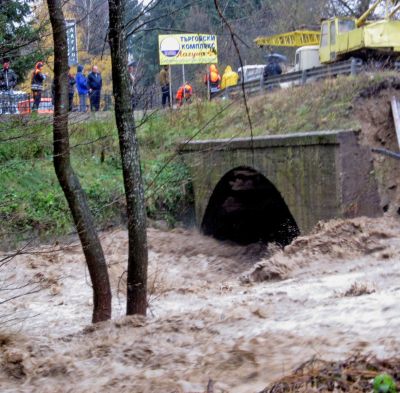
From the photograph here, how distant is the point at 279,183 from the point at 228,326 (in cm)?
964

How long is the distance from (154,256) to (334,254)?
5.82 metres

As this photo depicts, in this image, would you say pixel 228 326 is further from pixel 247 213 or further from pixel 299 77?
pixel 247 213

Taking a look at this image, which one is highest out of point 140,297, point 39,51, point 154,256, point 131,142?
point 39,51

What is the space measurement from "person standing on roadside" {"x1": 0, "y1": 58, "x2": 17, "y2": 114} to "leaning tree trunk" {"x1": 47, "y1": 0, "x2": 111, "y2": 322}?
106cm

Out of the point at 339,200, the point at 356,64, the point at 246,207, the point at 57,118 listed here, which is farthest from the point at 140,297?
the point at 246,207

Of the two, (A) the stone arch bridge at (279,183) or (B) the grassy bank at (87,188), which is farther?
(B) the grassy bank at (87,188)

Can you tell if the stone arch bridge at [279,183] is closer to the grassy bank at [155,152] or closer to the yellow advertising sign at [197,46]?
the grassy bank at [155,152]

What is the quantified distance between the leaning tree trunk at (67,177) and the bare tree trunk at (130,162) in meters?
0.48

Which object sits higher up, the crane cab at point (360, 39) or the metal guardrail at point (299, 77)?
the crane cab at point (360, 39)

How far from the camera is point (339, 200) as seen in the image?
49.4 ft

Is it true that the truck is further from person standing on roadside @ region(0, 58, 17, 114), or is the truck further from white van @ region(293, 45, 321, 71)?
person standing on roadside @ region(0, 58, 17, 114)

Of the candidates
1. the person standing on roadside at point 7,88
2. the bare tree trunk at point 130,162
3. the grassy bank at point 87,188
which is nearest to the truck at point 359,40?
the grassy bank at point 87,188

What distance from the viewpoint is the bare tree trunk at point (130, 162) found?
8.46 m

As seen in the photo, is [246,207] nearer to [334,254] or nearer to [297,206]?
[297,206]
